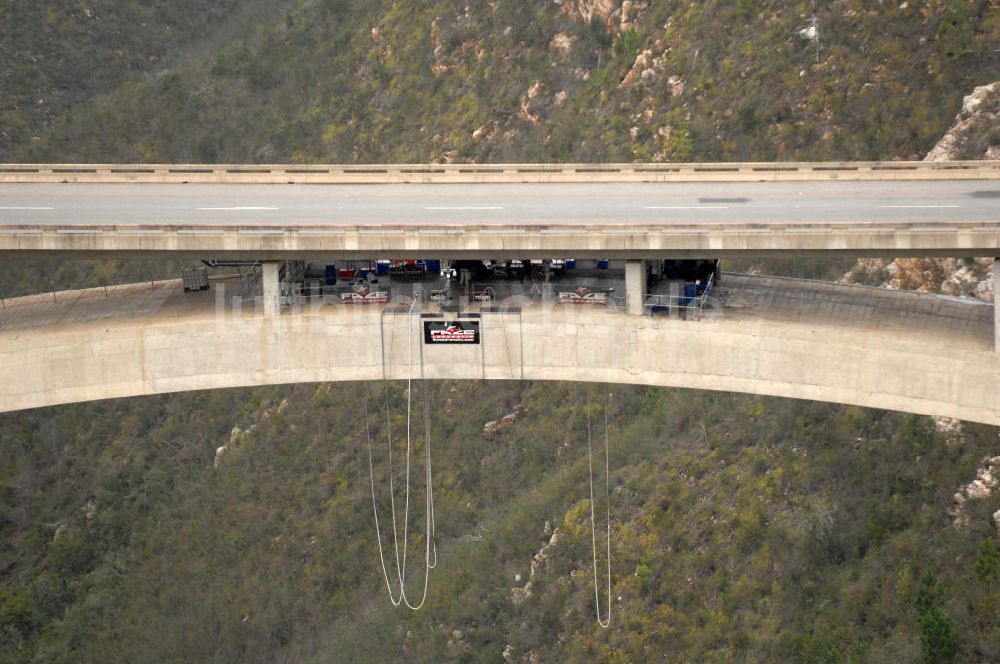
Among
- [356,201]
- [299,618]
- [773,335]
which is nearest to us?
[773,335]

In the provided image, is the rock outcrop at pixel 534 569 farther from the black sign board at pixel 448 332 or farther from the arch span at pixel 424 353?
the black sign board at pixel 448 332

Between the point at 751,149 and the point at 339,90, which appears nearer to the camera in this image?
the point at 751,149

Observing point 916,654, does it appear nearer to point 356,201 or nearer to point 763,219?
point 763,219

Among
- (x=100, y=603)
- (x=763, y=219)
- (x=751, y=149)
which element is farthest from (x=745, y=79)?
(x=100, y=603)

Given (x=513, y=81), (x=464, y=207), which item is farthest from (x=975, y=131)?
(x=513, y=81)

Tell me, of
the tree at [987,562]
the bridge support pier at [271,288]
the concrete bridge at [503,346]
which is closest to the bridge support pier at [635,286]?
the concrete bridge at [503,346]

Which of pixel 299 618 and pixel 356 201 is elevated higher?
pixel 356 201

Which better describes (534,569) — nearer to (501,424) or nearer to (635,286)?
(501,424)

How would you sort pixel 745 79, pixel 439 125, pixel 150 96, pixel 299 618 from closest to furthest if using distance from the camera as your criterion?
1. pixel 299 618
2. pixel 745 79
3. pixel 439 125
4. pixel 150 96
